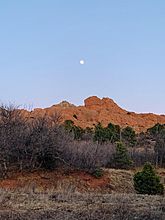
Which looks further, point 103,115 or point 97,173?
point 103,115

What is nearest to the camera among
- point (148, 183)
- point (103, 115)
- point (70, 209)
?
point (70, 209)

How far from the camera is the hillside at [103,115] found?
10012 cm

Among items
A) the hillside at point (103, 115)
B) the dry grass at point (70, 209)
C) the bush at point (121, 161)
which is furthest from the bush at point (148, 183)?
the hillside at point (103, 115)

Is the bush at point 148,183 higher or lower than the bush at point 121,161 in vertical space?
lower

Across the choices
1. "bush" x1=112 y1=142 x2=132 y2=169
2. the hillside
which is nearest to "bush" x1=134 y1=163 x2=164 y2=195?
"bush" x1=112 y1=142 x2=132 y2=169

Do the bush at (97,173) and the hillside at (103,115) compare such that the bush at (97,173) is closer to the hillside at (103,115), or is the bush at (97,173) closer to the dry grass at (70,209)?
the dry grass at (70,209)

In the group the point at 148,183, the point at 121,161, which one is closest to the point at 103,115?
the point at 121,161

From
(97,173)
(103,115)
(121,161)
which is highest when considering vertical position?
(103,115)

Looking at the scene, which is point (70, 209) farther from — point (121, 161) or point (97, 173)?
point (121, 161)

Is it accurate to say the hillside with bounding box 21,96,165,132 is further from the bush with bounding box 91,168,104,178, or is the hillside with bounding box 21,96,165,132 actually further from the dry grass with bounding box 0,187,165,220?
the dry grass with bounding box 0,187,165,220

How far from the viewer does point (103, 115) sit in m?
109

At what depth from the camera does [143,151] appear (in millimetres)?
47094

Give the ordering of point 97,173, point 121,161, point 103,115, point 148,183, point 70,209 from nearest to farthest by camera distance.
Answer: point 70,209 < point 148,183 < point 97,173 < point 121,161 < point 103,115

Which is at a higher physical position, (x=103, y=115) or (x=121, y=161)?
(x=103, y=115)
